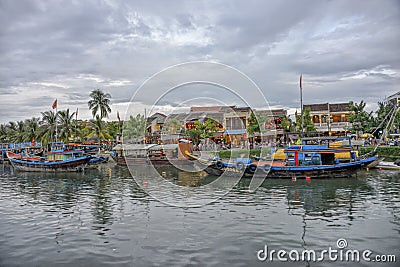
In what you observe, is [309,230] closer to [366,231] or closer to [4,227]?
[366,231]

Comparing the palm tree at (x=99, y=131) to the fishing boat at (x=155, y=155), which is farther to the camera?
the palm tree at (x=99, y=131)

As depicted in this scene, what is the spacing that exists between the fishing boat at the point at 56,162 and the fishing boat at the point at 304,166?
19.2 meters

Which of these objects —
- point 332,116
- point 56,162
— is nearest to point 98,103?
point 56,162

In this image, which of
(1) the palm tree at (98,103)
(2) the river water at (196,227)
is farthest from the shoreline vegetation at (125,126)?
(2) the river water at (196,227)

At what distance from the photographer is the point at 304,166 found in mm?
27750

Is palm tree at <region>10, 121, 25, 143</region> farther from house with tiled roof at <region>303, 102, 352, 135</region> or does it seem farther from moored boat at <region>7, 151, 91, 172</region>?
house with tiled roof at <region>303, 102, 352, 135</region>

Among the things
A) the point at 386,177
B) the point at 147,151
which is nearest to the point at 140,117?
the point at 147,151

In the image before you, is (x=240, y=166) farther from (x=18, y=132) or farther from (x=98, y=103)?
(x=18, y=132)

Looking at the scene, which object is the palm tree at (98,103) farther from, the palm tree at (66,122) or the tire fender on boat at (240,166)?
the tire fender on boat at (240,166)

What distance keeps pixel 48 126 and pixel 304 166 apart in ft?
178

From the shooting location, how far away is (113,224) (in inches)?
592

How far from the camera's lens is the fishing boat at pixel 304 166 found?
90.0 ft

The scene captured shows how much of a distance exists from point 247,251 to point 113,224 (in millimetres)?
6827

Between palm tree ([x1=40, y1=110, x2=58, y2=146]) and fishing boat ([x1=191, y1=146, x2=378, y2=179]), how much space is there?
145 ft
